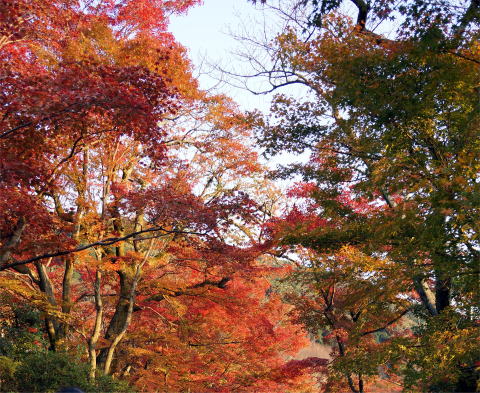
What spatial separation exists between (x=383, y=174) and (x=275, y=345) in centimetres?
1102

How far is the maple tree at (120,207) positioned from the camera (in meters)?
7.04

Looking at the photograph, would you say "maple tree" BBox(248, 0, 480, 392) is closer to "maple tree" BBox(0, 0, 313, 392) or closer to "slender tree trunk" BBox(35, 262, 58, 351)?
"maple tree" BBox(0, 0, 313, 392)

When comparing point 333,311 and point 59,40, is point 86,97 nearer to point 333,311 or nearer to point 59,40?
point 59,40

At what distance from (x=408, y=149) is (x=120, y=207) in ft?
20.6

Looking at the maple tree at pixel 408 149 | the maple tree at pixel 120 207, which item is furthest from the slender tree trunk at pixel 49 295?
the maple tree at pixel 408 149

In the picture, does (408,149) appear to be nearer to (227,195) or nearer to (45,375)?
(227,195)

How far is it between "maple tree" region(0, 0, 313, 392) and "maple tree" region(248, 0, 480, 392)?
1.98 meters

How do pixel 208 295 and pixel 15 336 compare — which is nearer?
pixel 15 336

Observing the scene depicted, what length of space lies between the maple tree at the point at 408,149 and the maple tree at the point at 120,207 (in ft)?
6.49

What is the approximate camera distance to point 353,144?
938 cm

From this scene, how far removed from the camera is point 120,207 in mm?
10523

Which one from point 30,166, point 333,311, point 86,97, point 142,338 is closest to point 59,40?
point 30,166

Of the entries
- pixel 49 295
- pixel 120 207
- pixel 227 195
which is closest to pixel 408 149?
pixel 227 195

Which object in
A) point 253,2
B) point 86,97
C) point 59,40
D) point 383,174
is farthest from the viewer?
point 59,40
